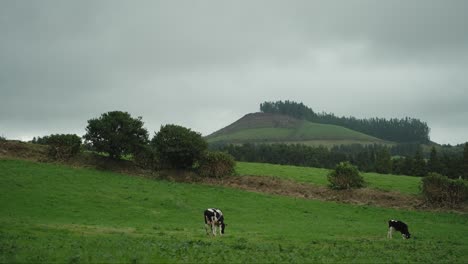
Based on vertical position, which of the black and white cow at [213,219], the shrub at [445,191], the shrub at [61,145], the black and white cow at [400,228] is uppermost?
the shrub at [61,145]

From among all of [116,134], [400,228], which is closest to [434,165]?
[400,228]

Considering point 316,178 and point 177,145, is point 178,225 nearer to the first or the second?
point 177,145

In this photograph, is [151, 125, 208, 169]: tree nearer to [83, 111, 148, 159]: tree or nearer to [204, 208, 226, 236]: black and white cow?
[83, 111, 148, 159]: tree

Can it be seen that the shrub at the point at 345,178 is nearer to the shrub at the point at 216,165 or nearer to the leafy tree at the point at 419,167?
the shrub at the point at 216,165

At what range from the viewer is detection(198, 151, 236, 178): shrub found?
61.6 meters

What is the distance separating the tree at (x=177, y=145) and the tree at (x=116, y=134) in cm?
248

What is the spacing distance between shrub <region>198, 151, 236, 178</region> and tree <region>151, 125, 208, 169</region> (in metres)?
1.31

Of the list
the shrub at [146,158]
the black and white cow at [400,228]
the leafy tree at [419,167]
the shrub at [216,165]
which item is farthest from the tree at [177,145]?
the leafy tree at [419,167]

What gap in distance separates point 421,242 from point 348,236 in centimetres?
543

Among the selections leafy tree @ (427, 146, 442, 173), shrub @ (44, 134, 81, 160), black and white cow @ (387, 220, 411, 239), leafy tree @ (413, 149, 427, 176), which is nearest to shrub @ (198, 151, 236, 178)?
shrub @ (44, 134, 81, 160)

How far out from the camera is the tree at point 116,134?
59.6 m

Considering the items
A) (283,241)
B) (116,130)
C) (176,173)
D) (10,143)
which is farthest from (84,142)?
(283,241)

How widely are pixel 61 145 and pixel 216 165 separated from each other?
2187cm

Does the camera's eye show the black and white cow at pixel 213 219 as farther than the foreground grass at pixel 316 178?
No
